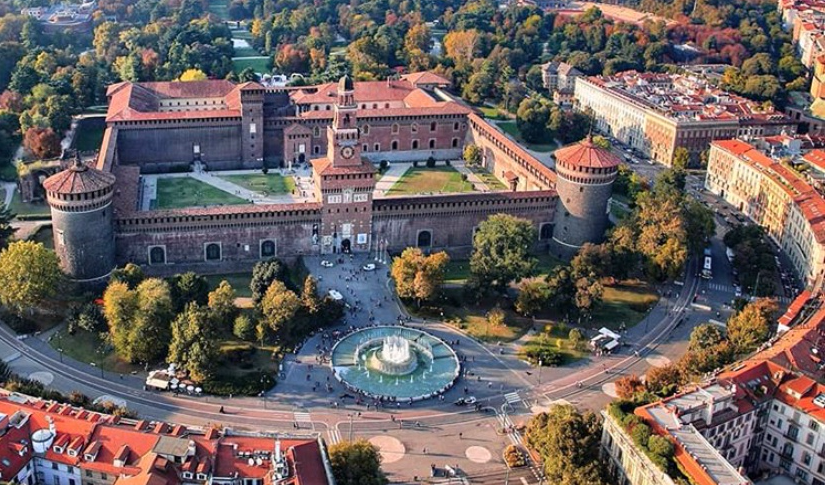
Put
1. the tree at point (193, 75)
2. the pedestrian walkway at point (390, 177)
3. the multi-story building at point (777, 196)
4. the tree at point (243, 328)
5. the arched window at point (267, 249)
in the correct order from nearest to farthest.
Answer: the tree at point (243, 328)
the multi-story building at point (777, 196)
the arched window at point (267, 249)
the pedestrian walkway at point (390, 177)
the tree at point (193, 75)

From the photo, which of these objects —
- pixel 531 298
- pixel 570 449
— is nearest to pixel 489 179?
pixel 531 298

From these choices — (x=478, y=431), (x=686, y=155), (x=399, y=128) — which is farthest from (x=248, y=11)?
(x=478, y=431)

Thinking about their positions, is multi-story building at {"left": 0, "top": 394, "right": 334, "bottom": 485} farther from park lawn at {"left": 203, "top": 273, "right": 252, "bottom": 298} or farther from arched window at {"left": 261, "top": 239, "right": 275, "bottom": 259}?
arched window at {"left": 261, "top": 239, "right": 275, "bottom": 259}

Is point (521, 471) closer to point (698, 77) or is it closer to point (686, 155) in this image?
point (686, 155)

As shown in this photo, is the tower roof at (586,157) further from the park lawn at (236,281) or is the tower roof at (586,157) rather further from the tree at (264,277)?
the park lawn at (236,281)

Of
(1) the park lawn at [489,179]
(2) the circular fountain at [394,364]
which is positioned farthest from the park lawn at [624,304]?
(1) the park lawn at [489,179]

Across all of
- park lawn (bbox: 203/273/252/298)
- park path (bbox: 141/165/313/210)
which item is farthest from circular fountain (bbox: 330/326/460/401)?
park path (bbox: 141/165/313/210)
